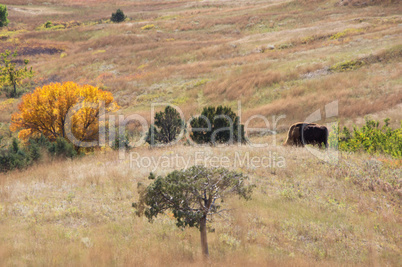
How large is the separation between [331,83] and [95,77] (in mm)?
29025

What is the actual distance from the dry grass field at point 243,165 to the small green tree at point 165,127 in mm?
1828

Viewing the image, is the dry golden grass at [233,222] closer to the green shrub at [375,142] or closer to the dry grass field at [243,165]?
the dry grass field at [243,165]

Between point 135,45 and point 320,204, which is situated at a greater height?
point 135,45

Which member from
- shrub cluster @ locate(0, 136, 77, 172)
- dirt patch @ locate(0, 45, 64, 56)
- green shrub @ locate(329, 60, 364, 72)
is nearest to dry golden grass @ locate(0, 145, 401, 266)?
shrub cluster @ locate(0, 136, 77, 172)

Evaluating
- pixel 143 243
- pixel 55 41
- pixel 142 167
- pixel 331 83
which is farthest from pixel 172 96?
pixel 55 41

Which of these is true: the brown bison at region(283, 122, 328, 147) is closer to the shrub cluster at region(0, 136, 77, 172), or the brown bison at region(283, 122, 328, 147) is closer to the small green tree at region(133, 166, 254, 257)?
the small green tree at region(133, 166, 254, 257)

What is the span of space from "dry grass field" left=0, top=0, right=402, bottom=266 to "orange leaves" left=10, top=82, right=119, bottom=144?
17.7 ft

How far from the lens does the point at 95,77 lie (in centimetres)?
4000

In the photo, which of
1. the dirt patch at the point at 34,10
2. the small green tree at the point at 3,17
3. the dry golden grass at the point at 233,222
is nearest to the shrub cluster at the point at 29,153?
the dry golden grass at the point at 233,222

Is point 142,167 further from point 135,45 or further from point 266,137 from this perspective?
point 135,45

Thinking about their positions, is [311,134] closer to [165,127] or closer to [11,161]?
[165,127]

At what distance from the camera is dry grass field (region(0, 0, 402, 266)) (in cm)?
643

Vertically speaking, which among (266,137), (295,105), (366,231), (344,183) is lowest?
(366,231)

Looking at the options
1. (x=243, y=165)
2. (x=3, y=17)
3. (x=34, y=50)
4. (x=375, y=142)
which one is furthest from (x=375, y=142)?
(x=3, y=17)
